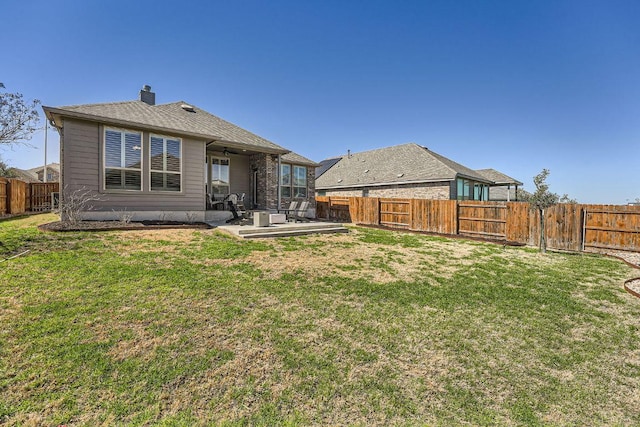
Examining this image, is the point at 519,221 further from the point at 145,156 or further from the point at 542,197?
the point at 145,156

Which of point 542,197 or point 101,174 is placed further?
point 101,174

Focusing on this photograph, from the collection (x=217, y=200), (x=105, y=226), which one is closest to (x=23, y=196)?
(x=217, y=200)

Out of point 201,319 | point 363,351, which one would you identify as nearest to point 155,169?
point 201,319

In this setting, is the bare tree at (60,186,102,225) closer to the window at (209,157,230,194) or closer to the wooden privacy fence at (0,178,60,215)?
the window at (209,157,230,194)

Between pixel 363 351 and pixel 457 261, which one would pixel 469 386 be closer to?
pixel 363 351

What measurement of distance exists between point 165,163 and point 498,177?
28.1 m

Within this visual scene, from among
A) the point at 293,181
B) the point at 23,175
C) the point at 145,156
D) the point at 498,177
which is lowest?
the point at 293,181

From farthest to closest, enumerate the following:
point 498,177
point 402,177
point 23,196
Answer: point 498,177 < point 402,177 < point 23,196

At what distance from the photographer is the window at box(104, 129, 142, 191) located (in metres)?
8.88

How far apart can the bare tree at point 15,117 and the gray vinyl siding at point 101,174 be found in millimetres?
1501

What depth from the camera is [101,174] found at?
343 inches

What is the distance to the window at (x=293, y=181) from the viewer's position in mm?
15836

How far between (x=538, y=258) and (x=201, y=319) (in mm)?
8749

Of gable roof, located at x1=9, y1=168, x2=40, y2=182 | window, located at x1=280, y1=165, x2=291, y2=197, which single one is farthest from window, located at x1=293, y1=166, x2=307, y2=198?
gable roof, located at x1=9, y1=168, x2=40, y2=182
